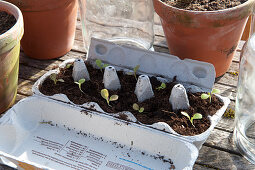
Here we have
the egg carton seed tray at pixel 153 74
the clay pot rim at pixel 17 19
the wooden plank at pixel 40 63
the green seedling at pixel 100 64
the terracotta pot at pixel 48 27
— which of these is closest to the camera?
the egg carton seed tray at pixel 153 74

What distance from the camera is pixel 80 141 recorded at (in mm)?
1052

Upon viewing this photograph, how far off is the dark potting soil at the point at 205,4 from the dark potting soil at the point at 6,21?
Answer: 2.01 ft

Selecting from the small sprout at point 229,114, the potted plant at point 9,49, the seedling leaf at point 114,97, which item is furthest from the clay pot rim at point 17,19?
the small sprout at point 229,114

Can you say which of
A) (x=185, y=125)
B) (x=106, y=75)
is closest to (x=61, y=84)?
(x=106, y=75)

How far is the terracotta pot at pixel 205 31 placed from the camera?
114cm

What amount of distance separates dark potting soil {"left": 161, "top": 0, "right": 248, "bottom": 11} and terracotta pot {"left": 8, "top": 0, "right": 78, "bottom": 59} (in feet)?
1.53

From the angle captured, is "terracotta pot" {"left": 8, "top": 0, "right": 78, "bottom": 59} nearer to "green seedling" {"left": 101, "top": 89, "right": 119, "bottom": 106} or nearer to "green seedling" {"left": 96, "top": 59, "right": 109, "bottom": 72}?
"green seedling" {"left": 96, "top": 59, "right": 109, "bottom": 72}

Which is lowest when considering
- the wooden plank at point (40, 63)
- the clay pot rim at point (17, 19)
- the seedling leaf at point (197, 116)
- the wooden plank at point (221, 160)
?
the wooden plank at point (40, 63)

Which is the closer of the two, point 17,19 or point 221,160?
point 221,160

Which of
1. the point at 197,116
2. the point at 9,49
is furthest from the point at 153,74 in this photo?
the point at 9,49

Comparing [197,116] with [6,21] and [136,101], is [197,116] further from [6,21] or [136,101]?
[6,21]

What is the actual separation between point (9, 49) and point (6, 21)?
177 millimetres

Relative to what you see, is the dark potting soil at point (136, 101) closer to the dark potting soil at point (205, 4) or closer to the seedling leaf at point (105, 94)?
the seedling leaf at point (105, 94)

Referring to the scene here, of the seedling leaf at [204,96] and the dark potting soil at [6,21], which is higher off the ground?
the dark potting soil at [6,21]
